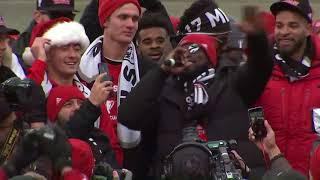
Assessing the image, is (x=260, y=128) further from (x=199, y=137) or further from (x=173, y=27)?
(x=173, y=27)

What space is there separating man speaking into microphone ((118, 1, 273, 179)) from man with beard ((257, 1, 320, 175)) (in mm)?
283

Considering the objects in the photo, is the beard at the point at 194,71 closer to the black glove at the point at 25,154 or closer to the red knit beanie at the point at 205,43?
the red knit beanie at the point at 205,43

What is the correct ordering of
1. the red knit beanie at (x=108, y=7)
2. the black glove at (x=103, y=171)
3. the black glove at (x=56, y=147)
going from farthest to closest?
the red knit beanie at (x=108, y=7) → the black glove at (x=103, y=171) → the black glove at (x=56, y=147)

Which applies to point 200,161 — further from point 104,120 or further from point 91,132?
point 104,120

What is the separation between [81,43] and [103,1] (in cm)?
33

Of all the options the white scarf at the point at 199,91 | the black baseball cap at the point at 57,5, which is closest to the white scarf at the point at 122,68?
the white scarf at the point at 199,91

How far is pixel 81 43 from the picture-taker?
7.86m

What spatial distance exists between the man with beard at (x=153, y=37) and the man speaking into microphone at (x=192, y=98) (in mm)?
1248

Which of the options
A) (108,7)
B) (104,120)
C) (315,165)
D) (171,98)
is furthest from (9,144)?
(315,165)

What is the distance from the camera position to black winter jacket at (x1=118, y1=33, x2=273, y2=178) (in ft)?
22.9

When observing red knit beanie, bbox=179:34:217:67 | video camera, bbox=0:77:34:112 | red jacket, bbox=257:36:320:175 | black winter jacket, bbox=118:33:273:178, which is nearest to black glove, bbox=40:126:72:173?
black winter jacket, bbox=118:33:273:178

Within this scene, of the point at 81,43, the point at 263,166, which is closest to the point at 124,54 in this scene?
the point at 81,43

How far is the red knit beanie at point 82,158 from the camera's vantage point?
636 centimetres

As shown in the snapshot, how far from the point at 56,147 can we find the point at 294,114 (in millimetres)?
1828
